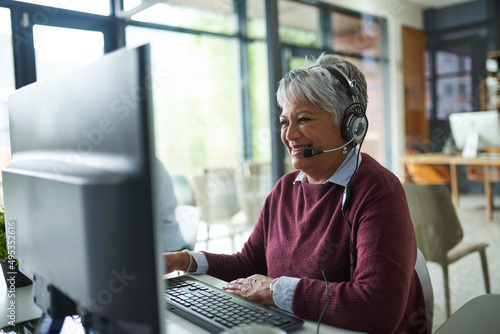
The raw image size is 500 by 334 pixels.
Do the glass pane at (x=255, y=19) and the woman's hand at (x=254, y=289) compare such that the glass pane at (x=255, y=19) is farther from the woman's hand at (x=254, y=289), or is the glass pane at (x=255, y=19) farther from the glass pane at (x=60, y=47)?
the woman's hand at (x=254, y=289)

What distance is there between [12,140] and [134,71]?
59 cm

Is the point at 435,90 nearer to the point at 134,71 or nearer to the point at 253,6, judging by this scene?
the point at 253,6

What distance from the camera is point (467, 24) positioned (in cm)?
650

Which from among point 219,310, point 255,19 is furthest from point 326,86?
point 255,19

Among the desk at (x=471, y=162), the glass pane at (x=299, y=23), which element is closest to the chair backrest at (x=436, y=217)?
the desk at (x=471, y=162)

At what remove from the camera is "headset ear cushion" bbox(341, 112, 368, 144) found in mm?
1192

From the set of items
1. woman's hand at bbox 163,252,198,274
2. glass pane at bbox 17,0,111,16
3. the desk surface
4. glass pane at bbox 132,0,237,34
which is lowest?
woman's hand at bbox 163,252,198,274

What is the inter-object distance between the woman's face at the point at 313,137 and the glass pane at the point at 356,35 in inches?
193

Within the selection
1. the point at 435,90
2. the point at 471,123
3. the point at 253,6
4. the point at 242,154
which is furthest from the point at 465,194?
the point at 253,6

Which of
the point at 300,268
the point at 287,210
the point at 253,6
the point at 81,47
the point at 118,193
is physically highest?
the point at 253,6

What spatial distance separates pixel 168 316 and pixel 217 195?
2.70 metres

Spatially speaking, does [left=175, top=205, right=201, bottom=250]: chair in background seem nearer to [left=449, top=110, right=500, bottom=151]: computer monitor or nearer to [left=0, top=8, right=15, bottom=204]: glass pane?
[left=0, top=8, right=15, bottom=204]: glass pane

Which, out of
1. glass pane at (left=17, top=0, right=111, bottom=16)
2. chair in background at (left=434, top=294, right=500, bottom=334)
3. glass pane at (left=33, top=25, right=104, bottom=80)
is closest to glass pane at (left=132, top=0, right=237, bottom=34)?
glass pane at (left=17, top=0, right=111, bottom=16)

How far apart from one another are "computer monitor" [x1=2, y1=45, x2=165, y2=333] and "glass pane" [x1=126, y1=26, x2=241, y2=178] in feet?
10.4
